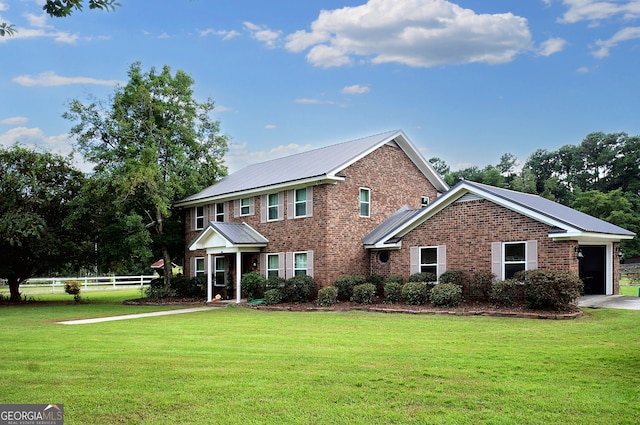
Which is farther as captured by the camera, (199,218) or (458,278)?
(199,218)

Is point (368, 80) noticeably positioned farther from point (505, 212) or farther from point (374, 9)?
point (505, 212)

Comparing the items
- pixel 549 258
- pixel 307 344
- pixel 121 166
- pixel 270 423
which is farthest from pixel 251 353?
pixel 121 166

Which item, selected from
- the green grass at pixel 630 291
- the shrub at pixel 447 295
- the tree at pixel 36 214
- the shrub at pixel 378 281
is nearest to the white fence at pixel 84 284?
the tree at pixel 36 214

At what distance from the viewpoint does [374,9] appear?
1778 centimetres

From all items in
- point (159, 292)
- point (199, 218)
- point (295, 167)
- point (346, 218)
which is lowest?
point (159, 292)

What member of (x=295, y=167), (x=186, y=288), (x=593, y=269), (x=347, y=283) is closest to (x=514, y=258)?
(x=593, y=269)

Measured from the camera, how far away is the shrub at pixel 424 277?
20.5 meters

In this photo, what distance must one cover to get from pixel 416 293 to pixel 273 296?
6.19 meters

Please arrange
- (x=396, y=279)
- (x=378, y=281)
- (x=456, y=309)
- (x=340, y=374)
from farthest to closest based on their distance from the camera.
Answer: (x=378, y=281), (x=396, y=279), (x=456, y=309), (x=340, y=374)

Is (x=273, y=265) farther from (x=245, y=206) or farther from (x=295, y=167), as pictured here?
(x=295, y=167)

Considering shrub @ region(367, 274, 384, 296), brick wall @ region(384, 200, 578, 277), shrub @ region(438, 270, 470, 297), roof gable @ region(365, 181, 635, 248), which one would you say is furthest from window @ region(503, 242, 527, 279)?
shrub @ region(367, 274, 384, 296)

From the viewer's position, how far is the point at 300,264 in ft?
80.5

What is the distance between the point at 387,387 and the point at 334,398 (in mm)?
885

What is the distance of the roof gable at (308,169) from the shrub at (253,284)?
13.1 feet
